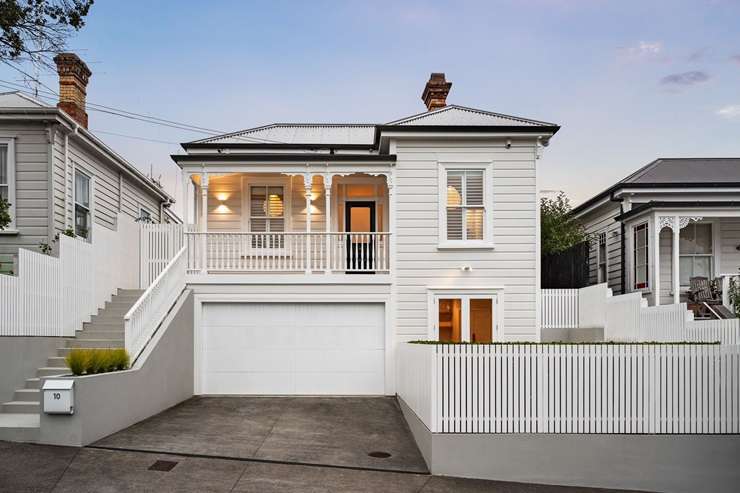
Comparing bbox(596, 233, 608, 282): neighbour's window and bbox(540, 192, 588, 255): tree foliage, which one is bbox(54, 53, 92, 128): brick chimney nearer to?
bbox(540, 192, 588, 255): tree foliage

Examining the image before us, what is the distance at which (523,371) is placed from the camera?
9.29 metres

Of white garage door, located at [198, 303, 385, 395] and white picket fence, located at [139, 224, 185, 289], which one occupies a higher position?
white picket fence, located at [139, 224, 185, 289]

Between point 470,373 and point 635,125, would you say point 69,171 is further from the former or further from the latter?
point 635,125

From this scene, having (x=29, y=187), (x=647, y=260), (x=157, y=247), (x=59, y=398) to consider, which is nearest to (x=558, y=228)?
(x=647, y=260)

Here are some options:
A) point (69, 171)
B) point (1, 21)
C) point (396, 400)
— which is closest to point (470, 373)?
point (396, 400)

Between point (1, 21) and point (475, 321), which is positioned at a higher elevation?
point (1, 21)

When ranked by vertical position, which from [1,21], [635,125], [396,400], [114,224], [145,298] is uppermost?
[635,125]

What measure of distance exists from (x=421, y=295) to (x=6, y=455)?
9.45 metres

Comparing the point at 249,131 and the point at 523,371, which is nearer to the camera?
the point at 523,371

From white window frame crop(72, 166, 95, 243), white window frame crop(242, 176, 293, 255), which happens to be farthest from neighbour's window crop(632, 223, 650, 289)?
white window frame crop(72, 166, 95, 243)

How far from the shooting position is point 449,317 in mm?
15797

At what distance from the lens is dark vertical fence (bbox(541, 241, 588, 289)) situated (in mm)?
19125

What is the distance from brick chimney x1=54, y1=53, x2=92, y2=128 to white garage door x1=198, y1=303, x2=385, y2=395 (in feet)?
22.6

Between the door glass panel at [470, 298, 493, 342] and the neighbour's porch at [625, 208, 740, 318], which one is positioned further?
the neighbour's porch at [625, 208, 740, 318]
